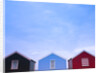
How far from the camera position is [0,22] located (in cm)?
233

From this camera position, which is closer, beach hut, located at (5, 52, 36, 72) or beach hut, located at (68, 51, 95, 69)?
beach hut, located at (5, 52, 36, 72)

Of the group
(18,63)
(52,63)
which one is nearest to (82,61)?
(52,63)

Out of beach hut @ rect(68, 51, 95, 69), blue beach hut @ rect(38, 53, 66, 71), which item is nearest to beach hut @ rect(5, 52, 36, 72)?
blue beach hut @ rect(38, 53, 66, 71)

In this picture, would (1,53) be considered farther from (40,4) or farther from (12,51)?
(40,4)

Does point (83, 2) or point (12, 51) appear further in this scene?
point (83, 2)

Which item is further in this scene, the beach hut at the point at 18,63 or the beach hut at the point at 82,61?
the beach hut at the point at 82,61

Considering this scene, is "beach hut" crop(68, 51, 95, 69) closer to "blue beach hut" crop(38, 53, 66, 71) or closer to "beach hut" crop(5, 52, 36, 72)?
"blue beach hut" crop(38, 53, 66, 71)

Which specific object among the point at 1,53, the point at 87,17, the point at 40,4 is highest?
the point at 40,4

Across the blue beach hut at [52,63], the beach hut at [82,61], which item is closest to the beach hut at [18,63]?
the blue beach hut at [52,63]

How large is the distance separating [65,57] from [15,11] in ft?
3.35

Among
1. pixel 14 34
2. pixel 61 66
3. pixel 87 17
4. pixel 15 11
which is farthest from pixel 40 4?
pixel 61 66

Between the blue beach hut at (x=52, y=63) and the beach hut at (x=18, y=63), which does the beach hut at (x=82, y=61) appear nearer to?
the blue beach hut at (x=52, y=63)

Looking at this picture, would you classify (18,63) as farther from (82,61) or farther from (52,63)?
(82,61)

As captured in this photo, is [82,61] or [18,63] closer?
[18,63]
